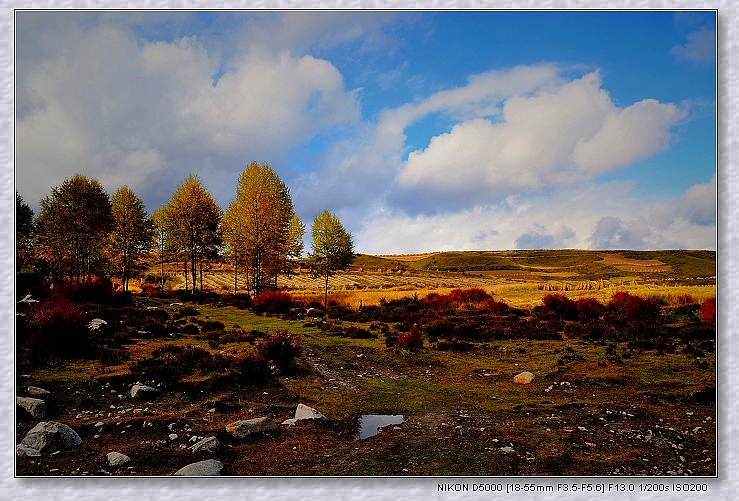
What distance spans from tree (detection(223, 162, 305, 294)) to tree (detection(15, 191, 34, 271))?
376cm

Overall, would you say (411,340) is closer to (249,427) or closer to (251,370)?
(251,370)

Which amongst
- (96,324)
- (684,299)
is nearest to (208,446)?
(96,324)

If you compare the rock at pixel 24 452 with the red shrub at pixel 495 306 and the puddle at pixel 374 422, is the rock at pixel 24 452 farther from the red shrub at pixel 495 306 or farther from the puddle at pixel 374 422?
the red shrub at pixel 495 306

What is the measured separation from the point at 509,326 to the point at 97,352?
827cm

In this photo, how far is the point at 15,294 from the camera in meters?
5.94

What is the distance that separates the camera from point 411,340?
313 inches

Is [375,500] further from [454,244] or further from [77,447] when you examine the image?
[454,244]

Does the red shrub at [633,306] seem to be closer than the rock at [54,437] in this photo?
No

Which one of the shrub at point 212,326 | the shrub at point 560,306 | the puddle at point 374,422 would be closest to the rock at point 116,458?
the puddle at point 374,422

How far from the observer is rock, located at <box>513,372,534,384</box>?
254 inches

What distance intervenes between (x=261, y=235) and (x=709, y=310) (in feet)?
32.6

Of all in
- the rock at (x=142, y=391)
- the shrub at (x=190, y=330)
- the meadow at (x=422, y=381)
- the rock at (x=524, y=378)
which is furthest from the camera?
the shrub at (x=190, y=330)

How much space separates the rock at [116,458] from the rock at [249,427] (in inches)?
42.8

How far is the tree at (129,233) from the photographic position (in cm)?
884
